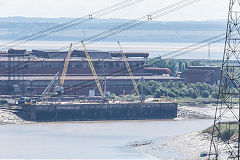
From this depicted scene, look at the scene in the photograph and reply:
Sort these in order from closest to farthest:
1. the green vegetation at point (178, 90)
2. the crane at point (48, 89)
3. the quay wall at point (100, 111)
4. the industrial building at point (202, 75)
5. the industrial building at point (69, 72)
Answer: the quay wall at point (100, 111) < the crane at point (48, 89) < the industrial building at point (69, 72) < the green vegetation at point (178, 90) < the industrial building at point (202, 75)

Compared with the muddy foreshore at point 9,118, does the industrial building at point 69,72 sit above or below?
above

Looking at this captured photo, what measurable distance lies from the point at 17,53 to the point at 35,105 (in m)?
34.2

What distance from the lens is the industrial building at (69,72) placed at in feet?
367

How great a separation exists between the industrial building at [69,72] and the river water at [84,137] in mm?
17199

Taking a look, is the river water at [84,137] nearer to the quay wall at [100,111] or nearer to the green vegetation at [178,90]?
the quay wall at [100,111]

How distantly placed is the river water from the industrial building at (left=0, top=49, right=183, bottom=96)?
56.4 ft

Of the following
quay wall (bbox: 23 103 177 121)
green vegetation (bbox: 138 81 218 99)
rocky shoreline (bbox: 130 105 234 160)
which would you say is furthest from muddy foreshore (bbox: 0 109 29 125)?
green vegetation (bbox: 138 81 218 99)

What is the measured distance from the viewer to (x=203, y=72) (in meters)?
131

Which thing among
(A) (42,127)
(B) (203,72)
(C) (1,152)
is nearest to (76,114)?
(A) (42,127)

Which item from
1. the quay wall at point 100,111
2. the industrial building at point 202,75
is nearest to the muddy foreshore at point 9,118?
the quay wall at point 100,111

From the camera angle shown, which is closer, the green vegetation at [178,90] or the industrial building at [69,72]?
the industrial building at [69,72]

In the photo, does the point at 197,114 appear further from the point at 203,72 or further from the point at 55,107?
the point at 203,72

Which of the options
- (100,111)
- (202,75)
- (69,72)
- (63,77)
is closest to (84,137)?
(100,111)

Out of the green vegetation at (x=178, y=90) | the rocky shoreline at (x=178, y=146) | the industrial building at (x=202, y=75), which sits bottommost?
the rocky shoreline at (x=178, y=146)
